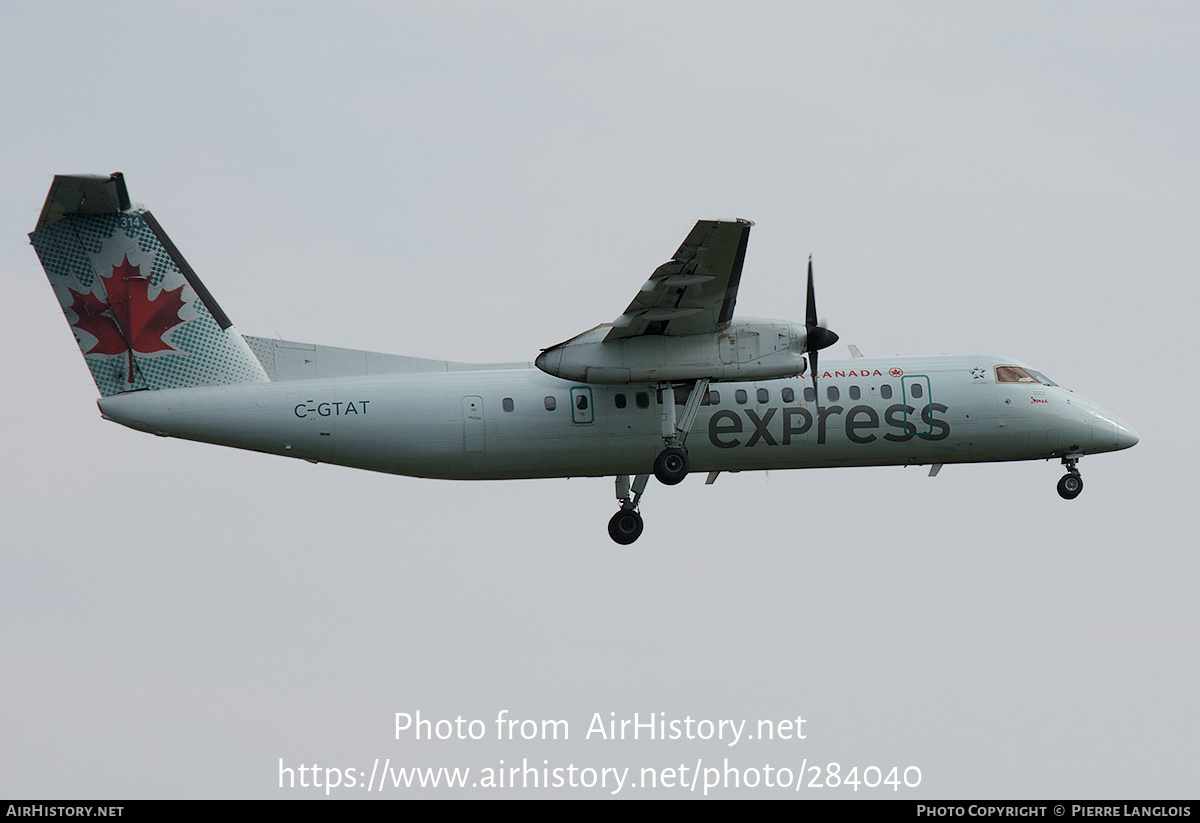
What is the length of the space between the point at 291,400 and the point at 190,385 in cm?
167

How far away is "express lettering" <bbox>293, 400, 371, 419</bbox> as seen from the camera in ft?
83.2

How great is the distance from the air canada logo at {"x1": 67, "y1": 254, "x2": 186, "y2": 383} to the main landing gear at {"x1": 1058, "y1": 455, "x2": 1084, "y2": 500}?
16.8m

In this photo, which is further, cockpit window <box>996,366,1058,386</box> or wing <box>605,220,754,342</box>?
cockpit window <box>996,366,1058,386</box>

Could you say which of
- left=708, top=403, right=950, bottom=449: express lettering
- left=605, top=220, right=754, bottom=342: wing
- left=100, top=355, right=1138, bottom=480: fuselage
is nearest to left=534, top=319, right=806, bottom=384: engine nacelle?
left=605, top=220, right=754, bottom=342: wing

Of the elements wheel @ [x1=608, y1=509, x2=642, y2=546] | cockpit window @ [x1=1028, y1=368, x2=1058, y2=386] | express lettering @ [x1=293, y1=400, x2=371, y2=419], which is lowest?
wheel @ [x1=608, y1=509, x2=642, y2=546]

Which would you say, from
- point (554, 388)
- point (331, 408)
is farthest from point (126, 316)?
point (554, 388)

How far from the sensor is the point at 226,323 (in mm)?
25828

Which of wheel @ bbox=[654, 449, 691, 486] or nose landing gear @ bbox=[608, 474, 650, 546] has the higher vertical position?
wheel @ bbox=[654, 449, 691, 486]

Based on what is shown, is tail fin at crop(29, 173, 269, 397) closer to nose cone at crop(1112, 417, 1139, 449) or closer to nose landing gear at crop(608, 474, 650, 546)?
nose landing gear at crop(608, 474, 650, 546)

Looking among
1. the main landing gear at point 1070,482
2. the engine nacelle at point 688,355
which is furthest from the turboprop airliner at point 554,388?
the main landing gear at point 1070,482

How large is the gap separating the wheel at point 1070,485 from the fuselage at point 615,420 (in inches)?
22.1

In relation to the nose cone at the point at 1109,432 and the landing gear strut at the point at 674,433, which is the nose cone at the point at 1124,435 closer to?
the nose cone at the point at 1109,432

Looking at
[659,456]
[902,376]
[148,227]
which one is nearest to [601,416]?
[659,456]

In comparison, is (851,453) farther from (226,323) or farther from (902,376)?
(226,323)
